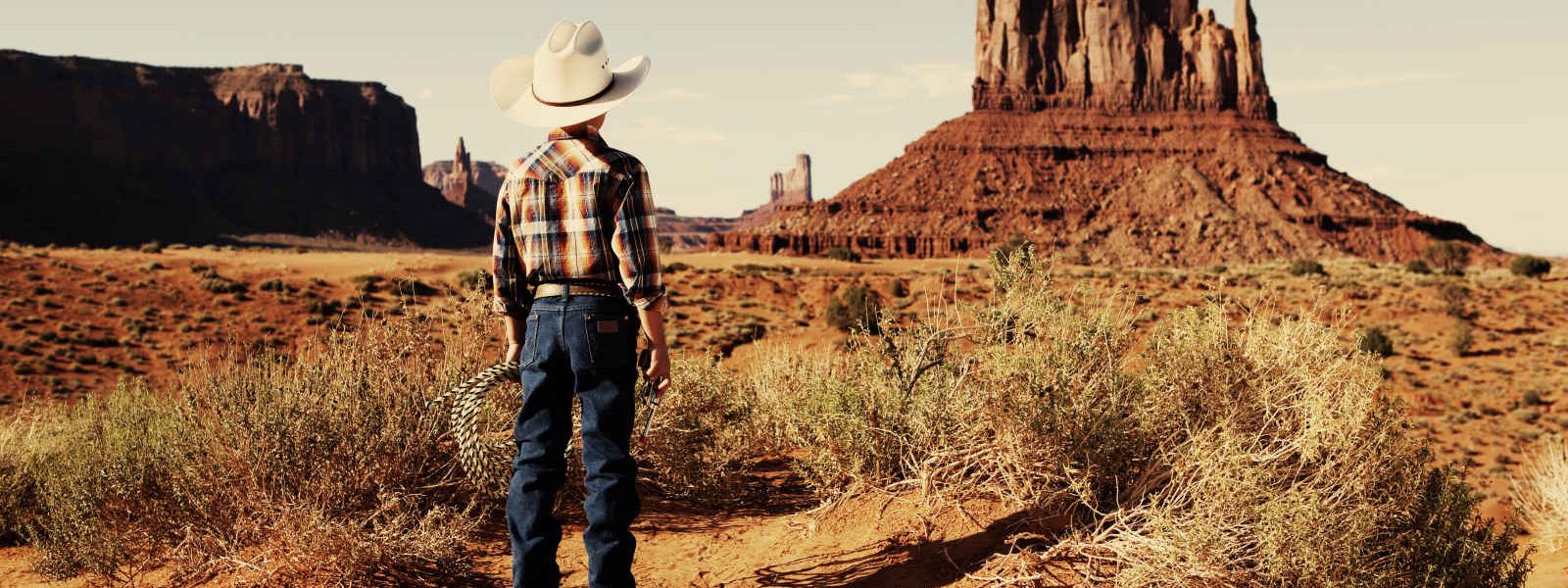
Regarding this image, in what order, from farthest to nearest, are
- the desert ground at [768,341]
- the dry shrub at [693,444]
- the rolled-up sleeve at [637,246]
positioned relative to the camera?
the dry shrub at [693,444]
the desert ground at [768,341]
the rolled-up sleeve at [637,246]

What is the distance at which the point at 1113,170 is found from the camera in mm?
85312

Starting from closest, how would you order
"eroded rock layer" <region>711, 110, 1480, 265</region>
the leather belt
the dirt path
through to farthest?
the leather belt < the dirt path < "eroded rock layer" <region>711, 110, 1480, 265</region>

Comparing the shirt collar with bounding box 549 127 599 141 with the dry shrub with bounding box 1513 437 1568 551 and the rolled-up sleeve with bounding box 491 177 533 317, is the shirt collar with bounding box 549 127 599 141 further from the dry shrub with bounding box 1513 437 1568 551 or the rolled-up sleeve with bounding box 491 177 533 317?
the dry shrub with bounding box 1513 437 1568 551

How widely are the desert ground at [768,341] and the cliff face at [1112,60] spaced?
5397cm

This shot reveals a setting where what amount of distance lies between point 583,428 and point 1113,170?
8618 cm

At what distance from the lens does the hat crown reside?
4.04 m

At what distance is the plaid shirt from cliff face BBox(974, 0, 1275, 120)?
3805 inches

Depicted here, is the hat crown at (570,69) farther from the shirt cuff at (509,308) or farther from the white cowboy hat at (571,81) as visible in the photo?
the shirt cuff at (509,308)

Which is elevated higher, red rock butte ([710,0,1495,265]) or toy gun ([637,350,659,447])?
red rock butte ([710,0,1495,265])

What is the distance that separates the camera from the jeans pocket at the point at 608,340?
3893mm

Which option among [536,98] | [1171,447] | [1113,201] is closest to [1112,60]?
[1113,201]

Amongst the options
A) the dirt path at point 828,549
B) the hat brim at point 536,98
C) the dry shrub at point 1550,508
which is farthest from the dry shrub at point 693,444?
the dry shrub at point 1550,508

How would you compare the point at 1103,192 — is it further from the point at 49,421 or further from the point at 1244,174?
the point at 49,421

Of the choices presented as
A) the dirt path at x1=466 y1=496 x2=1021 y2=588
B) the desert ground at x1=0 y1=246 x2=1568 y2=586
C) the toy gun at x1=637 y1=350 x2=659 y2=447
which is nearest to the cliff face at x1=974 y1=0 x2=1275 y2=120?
the desert ground at x1=0 y1=246 x2=1568 y2=586
